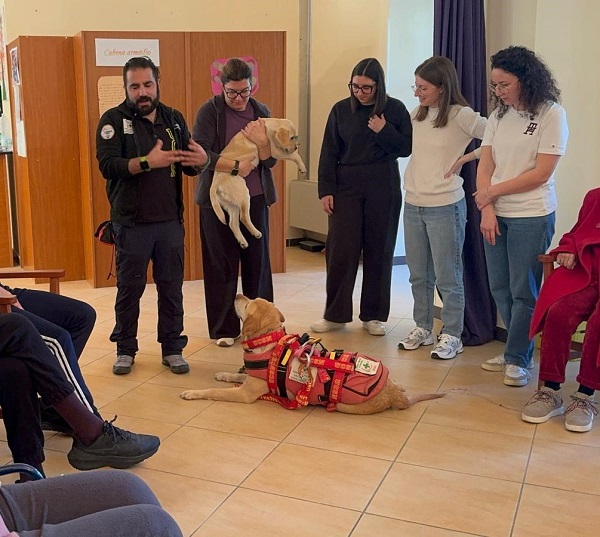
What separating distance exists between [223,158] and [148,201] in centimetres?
47

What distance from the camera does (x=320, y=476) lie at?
2357 mm

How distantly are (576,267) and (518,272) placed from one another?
301mm

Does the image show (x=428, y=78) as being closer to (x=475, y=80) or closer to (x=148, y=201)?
(x=475, y=80)

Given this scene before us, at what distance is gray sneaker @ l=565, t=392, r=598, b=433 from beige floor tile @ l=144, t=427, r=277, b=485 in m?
1.10

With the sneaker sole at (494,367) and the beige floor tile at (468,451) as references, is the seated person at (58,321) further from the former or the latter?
the sneaker sole at (494,367)

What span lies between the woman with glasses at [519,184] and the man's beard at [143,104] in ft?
4.66

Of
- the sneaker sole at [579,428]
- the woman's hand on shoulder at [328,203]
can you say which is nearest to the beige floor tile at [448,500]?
the sneaker sole at [579,428]

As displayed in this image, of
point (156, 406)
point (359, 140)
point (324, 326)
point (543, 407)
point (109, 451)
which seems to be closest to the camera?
point (109, 451)

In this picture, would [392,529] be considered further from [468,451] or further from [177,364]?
[177,364]

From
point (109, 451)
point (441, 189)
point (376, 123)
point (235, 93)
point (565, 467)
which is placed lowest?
point (565, 467)

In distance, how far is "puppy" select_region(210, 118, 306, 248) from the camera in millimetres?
3436

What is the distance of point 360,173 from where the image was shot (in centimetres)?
372

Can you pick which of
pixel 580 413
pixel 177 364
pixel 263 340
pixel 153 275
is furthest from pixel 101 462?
pixel 580 413

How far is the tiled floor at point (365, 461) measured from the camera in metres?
2.10
